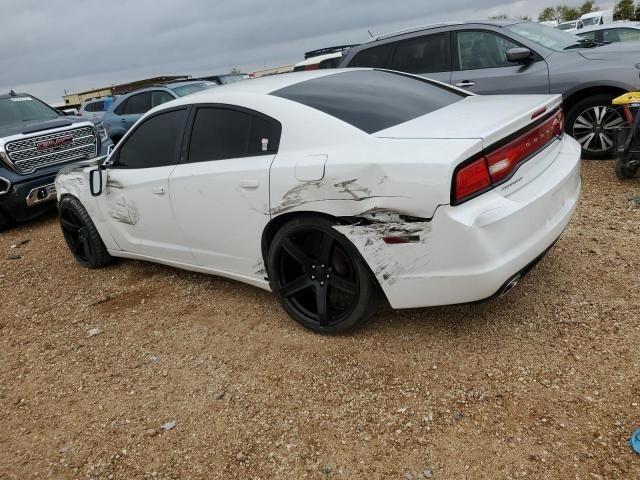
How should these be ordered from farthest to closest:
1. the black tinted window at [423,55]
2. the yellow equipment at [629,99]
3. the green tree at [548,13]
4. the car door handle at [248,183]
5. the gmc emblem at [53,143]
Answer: the green tree at [548,13]
the gmc emblem at [53,143]
the black tinted window at [423,55]
the yellow equipment at [629,99]
the car door handle at [248,183]

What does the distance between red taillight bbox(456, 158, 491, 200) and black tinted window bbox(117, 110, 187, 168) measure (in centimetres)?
213

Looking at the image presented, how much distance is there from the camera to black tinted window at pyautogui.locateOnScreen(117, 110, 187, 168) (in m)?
3.66

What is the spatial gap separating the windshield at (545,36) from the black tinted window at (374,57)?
1.57 meters

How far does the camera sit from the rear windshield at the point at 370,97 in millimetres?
2879

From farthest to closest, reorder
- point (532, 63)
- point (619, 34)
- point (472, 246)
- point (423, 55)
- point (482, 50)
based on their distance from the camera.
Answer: point (619, 34), point (423, 55), point (482, 50), point (532, 63), point (472, 246)

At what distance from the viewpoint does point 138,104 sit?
1085 centimetres

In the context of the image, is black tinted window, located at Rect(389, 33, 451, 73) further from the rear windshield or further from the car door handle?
the car door handle

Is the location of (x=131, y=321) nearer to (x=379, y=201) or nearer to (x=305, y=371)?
(x=305, y=371)

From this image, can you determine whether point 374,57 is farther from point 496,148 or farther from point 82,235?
point 496,148

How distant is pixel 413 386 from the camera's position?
8.46 ft

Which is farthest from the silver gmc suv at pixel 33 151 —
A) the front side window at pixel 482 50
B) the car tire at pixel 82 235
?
the front side window at pixel 482 50

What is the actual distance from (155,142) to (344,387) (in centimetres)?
237

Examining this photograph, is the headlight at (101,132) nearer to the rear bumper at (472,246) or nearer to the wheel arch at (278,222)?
the wheel arch at (278,222)

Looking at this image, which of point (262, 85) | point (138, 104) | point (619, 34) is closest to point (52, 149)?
point (138, 104)
